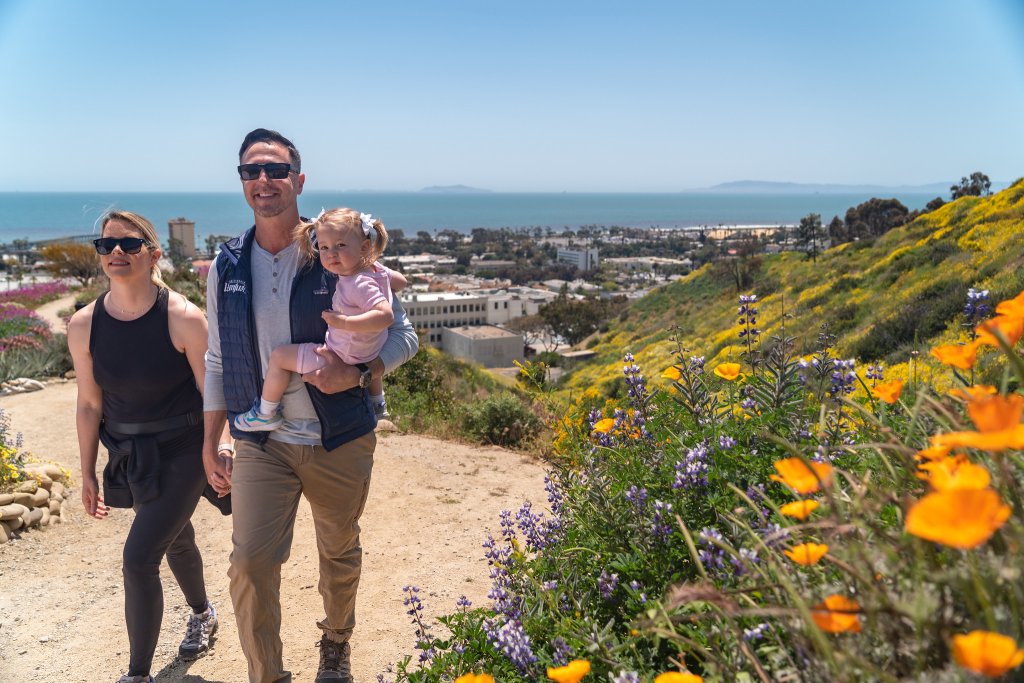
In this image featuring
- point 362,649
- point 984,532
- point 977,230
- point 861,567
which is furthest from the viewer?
point 977,230

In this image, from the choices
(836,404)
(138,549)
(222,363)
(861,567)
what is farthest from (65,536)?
(861,567)

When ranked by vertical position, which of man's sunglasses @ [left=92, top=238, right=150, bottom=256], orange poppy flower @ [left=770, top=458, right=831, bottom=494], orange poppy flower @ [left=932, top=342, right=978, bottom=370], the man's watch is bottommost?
the man's watch

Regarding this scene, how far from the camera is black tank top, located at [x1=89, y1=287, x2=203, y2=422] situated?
3.35 metres

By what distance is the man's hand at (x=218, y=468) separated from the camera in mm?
3260

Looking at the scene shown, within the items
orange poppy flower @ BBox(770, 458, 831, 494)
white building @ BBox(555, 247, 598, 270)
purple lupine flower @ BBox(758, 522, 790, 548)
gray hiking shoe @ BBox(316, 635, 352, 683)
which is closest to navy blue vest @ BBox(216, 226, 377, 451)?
gray hiking shoe @ BBox(316, 635, 352, 683)

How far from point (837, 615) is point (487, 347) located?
35629 millimetres

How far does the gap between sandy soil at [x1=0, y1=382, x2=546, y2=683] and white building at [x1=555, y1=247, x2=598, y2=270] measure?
305ft

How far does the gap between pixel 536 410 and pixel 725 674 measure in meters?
6.86

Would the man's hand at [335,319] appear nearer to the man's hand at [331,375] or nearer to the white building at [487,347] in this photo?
the man's hand at [331,375]

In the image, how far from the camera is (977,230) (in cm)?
1579

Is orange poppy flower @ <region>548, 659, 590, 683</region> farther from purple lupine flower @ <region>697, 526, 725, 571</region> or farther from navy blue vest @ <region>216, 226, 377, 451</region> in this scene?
navy blue vest @ <region>216, 226, 377, 451</region>

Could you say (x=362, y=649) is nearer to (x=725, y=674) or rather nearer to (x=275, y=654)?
(x=275, y=654)

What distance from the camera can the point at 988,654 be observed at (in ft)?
2.78

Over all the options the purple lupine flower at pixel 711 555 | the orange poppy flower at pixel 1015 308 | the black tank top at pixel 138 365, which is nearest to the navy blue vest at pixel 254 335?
the black tank top at pixel 138 365
